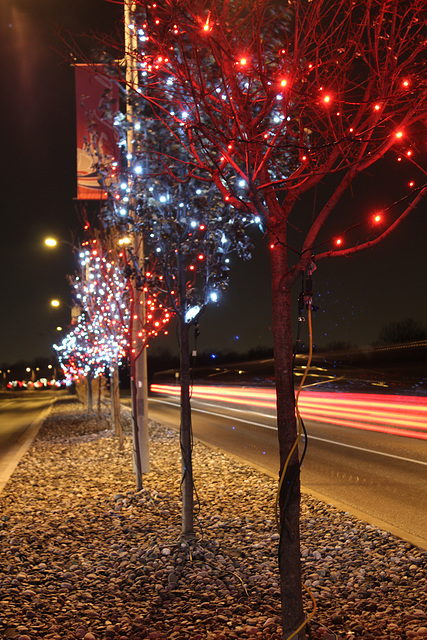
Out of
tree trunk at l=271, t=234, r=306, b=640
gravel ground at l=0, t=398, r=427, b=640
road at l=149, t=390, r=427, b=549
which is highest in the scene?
tree trunk at l=271, t=234, r=306, b=640

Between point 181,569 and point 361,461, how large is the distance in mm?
7380

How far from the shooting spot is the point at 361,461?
11.5 m

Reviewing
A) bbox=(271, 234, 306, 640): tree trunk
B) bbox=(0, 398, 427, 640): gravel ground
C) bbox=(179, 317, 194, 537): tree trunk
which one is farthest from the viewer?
bbox=(179, 317, 194, 537): tree trunk

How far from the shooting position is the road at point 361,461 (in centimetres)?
725

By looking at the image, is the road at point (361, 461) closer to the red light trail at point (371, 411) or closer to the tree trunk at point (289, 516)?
the red light trail at point (371, 411)

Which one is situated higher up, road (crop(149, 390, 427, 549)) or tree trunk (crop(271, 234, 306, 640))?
tree trunk (crop(271, 234, 306, 640))

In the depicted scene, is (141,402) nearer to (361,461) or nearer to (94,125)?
(94,125)

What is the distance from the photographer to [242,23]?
4.08m

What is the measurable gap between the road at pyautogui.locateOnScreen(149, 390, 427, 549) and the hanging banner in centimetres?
565

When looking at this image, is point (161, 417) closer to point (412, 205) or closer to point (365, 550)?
point (365, 550)

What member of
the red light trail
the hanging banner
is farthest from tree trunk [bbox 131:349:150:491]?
the red light trail

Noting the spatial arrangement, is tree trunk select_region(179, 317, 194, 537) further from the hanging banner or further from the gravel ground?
the hanging banner

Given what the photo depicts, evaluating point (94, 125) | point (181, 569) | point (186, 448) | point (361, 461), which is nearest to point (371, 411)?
point (361, 461)

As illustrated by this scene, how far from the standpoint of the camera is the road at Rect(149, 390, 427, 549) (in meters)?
7.25
